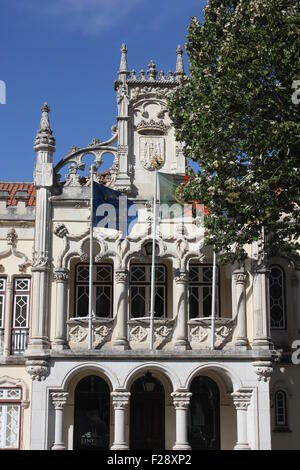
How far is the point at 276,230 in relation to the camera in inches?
1140

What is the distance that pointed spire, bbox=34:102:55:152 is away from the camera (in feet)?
114

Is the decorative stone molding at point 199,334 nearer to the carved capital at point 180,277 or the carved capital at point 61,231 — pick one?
the carved capital at point 180,277

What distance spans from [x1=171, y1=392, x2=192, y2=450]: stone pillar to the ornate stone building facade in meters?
0.04

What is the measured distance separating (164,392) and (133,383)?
1.25 m

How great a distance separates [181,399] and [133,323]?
3281 mm

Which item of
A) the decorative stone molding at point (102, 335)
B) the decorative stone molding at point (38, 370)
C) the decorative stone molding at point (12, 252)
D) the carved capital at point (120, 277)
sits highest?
the decorative stone molding at point (12, 252)

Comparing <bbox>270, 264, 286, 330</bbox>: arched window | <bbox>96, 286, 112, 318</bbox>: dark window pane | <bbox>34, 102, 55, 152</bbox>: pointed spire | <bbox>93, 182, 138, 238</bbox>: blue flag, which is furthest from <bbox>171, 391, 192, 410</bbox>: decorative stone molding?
<bbox>34, 102, 55, 152</bbox>: pointed spire

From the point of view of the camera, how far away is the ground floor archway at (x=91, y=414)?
3425 cm

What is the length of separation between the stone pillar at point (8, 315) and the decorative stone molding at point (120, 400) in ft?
15.5

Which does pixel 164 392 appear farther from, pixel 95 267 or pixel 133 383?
pixel 95 267

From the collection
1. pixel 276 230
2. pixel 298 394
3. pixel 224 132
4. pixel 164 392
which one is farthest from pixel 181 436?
pixel 224 132

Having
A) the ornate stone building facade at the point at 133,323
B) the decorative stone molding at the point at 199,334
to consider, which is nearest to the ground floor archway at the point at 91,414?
the ornate stone building facade at the point at 133,323

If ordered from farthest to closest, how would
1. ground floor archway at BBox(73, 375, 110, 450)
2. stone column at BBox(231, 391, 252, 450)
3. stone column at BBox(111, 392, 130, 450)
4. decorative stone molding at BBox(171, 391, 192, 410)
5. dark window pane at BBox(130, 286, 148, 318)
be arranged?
dark window pane at BBox(130, 286, 148, 318), ground floor archway at BBox(73, 375, 110, 450), stone column at BBox(231, 391, 252, 450), decorative stone molding at BBox(171, 391, 192, 410), stone column at BBox(111, 392, 130, 450)

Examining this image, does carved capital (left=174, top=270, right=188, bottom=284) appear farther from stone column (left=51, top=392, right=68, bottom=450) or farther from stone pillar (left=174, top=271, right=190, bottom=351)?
stone column (left=51, top=392, right=68, bottom=450)
